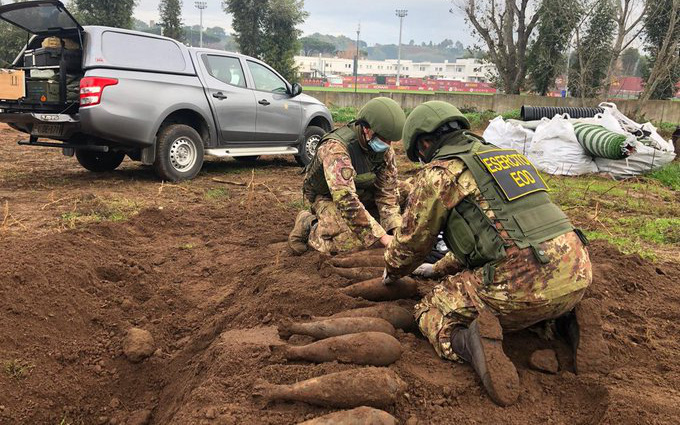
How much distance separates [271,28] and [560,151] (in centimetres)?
2592

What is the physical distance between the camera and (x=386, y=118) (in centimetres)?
405

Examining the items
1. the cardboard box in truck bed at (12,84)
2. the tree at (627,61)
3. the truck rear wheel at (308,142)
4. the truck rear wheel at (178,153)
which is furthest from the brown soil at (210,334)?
the tree at (627,61)

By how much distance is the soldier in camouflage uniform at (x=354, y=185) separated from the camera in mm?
3934

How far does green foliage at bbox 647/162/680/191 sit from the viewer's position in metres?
8.53

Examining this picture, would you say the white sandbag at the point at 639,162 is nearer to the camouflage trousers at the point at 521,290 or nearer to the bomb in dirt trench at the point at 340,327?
the camouflage trousers at the point at 521,290

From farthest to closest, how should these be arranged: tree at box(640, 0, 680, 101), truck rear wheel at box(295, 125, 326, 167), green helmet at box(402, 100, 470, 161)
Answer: tree at box(640, 0, 680, 101) < truck rear wheel at box(295, 125, 326, 167) < green helmet at box(402, 100, 470, 161)

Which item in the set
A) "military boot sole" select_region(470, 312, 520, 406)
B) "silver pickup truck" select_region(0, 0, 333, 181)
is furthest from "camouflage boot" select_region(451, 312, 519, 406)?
"silver pickup truck" select_region(0, 0, 333, 181)

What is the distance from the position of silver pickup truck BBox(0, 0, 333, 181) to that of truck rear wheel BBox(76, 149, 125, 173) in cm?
1

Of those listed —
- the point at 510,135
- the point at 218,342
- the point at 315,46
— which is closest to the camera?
the point at 218,342

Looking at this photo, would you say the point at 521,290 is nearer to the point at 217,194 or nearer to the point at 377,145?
the point at 377,145

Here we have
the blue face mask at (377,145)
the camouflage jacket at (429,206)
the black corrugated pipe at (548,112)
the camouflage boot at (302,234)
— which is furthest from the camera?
the black corrugated pipe at (548,112)

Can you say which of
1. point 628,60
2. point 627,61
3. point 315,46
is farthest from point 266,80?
point 315,46

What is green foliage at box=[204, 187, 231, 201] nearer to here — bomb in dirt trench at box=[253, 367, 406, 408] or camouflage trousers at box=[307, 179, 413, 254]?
camouflage trousers at box=[307, 179, 413, 254]

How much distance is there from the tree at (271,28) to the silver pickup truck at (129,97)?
79.1ft
